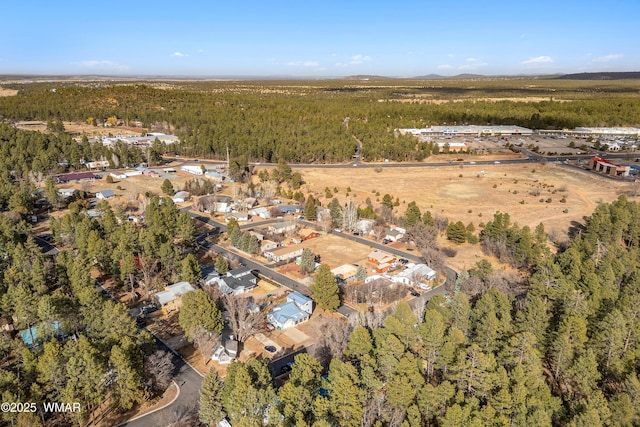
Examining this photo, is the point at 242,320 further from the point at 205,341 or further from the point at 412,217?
the point at 412,217

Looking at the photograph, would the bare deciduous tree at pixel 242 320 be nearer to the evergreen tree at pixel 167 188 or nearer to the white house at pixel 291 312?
the white house at pixel 291 312

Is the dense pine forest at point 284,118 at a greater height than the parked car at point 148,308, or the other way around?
the dense pine forest at point 284,118

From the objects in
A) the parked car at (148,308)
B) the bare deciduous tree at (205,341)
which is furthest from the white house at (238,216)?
the bare deciduous tree at (205,341)

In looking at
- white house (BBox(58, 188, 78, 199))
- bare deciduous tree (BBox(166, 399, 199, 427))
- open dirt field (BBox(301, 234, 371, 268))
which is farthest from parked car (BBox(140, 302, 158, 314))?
white house (BBox(58, 188, 78, 199))

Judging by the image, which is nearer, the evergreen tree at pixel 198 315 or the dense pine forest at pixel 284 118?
the evergreen tree at pixel 198 315

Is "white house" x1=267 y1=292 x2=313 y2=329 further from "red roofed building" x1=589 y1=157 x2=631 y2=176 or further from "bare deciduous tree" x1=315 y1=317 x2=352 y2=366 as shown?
"red roofed building" x1=589 y1=157 x2=631 y2=176

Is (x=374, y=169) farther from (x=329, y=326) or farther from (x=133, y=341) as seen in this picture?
(x=133, y=341)
